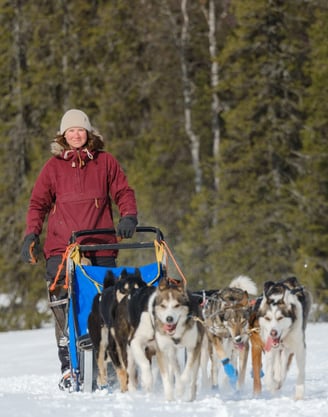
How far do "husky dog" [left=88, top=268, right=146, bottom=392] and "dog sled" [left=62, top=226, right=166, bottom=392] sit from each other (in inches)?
2.9

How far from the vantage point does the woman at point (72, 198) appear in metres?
7.44

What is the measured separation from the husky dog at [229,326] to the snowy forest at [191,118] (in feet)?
31.1

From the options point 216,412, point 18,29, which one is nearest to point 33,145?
point 18,29

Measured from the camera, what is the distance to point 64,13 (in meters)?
21.3

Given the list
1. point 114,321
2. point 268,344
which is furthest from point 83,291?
point 268,344

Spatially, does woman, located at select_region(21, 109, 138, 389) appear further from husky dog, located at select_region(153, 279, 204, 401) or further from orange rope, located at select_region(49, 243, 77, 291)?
husky dog, located at select_region(153, 279, 204, 401)

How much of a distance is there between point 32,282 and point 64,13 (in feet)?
16.5

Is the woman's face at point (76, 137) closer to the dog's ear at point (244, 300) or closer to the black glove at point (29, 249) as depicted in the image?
the black glove at point (29, 249)

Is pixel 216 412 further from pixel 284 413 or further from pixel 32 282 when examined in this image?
pixel 32 282

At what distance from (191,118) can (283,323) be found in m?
15.7

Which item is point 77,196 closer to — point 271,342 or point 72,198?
point 72,198

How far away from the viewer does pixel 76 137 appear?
24.8 feet

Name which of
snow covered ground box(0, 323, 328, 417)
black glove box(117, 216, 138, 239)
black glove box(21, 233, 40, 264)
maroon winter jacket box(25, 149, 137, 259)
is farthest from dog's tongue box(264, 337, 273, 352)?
black glove box(21, 233, 40, 264)

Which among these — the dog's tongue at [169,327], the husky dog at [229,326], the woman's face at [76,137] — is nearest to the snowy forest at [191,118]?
the husky dog at [229,326]
